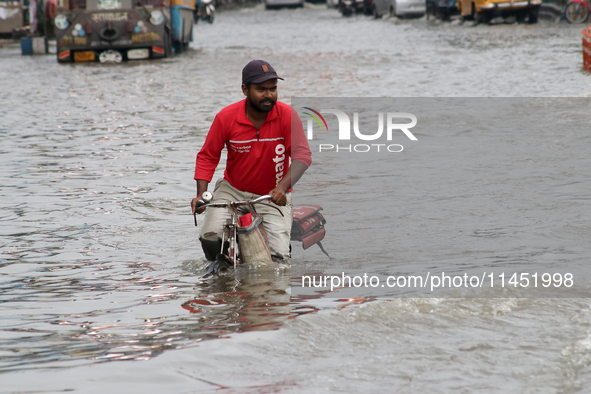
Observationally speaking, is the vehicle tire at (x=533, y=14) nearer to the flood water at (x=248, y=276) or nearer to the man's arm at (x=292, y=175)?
the flood water at (x=248, y=276)

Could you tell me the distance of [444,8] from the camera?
3691 cm

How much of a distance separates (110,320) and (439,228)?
9.93ft

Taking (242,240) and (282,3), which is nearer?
(242,240)

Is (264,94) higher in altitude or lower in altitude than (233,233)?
higher

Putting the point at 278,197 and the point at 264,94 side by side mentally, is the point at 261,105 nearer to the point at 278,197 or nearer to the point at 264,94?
the point at 264,94

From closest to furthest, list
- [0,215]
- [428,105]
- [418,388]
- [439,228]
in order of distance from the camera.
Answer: [418,388], [439,228], [0,215], [428,105]

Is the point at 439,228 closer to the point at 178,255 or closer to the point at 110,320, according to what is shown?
the point at 178,255

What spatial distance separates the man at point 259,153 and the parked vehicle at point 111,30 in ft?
57.7

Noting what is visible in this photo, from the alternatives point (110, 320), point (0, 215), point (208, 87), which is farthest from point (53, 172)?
point (208, 87)

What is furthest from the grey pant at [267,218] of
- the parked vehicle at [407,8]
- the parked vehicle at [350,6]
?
the parked vehicle at [350,6]

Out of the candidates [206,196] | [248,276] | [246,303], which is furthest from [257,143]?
[246,303]

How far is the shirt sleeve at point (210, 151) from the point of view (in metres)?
5.51

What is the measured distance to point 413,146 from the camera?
→ 10.4 m

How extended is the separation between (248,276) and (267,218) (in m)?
0.41
